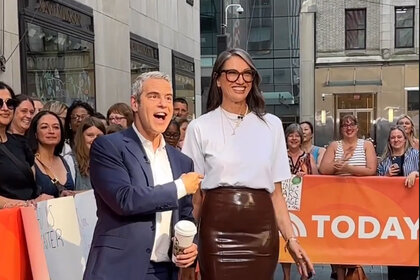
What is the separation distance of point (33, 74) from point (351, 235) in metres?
6.18

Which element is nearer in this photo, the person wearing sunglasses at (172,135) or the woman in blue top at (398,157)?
the person wearing sunglasses at (172,135)

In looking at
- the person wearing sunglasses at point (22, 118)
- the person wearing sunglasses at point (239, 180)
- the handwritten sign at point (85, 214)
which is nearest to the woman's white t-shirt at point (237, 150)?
the person wearing sunglasses at point (239, 180)

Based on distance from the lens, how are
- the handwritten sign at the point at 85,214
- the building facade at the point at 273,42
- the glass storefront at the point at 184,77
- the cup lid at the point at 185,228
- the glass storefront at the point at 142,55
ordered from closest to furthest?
the cup lid at the point at 185,228
the handwritten sign at the point at 85,214
the glass storefront at the point at 142,55
the glass storefront at the point at 184,77
the building facade at the point at 273,42

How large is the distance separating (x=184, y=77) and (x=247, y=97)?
14.8 metres

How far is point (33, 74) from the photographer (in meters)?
9.61

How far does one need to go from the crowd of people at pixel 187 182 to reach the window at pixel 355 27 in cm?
2805

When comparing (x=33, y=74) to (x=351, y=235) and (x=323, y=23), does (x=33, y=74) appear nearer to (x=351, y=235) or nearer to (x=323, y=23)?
(x=351, y=235)

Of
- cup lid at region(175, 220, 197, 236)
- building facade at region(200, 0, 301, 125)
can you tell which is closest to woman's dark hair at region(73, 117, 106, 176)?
cup lid at region(175, 220, 197, 236)

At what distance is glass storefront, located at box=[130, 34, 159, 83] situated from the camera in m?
14.1

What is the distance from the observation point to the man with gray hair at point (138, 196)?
246cm

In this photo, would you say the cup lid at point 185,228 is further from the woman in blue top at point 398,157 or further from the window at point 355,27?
the window at point 355,27

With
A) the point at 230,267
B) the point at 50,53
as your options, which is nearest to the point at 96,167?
the point at 230,267

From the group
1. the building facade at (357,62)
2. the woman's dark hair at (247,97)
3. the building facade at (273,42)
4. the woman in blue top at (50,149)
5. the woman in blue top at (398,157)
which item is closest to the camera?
the woman's dark hair at (247,97)

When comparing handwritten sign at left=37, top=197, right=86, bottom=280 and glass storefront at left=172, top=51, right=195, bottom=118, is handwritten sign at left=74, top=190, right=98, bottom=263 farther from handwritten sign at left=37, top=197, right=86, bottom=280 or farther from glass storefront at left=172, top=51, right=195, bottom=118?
glass storefront at left=172, top=51, right=195, bottom=118
